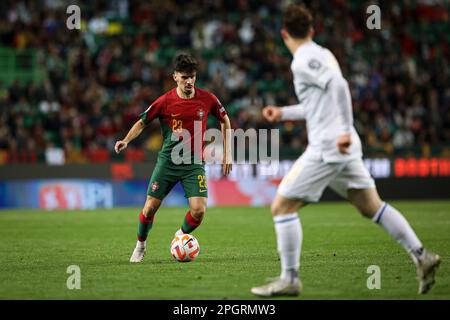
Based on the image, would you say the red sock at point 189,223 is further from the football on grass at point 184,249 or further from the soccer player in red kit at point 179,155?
the football on grass at point 184,249

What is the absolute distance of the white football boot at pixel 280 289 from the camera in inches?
288

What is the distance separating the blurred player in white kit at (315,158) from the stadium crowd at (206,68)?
1478 cm

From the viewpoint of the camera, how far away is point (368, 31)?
2797 centimetres

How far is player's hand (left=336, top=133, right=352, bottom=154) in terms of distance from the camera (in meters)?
7.05

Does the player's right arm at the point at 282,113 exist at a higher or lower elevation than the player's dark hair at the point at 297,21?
lower

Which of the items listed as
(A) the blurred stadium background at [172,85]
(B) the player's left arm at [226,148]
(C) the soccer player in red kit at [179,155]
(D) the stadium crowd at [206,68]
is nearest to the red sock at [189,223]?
(C) the soccer player in red kit at [179,155]

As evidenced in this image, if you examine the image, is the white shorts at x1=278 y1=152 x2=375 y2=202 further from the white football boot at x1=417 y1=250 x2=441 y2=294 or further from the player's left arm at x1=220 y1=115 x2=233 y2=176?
the player's left arm at x1=220 y1=115 x2=233 y2=176

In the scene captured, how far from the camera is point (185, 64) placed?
9.92 metres

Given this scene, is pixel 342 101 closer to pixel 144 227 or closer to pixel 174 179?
pixel 174 179

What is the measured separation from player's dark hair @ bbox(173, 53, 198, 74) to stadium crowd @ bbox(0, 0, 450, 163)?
12.1 m

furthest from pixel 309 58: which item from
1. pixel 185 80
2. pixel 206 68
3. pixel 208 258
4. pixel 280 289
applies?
pixel 206 68

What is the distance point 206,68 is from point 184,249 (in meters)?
15.9

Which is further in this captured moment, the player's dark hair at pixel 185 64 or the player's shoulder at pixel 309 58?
the player's dark hair at pixel 185 64

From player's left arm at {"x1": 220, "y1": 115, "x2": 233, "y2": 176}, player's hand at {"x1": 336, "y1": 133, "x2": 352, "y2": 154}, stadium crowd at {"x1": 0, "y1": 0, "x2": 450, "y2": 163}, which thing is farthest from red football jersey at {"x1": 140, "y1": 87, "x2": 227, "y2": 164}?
stadium crowd at {"x1": 0, "y1": 0, "x2": 450, "y2": 163}
